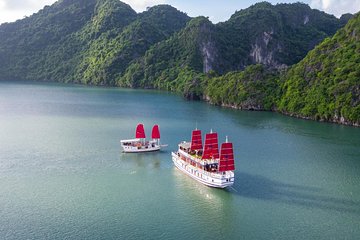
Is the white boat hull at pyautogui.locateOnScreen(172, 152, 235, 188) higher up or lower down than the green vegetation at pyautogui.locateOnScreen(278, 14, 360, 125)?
lower down

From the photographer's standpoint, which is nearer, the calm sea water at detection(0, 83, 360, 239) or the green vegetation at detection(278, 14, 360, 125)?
the calm sea water at detection(0, 83, 360, 239)

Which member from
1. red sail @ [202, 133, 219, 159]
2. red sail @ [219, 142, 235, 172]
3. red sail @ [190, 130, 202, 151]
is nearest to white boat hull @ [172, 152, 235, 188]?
red sail @ [219, 142, 235, 172]

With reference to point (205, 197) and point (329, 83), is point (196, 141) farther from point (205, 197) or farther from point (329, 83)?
point (329, 83)

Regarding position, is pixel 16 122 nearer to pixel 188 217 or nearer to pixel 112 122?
pixel 112 122

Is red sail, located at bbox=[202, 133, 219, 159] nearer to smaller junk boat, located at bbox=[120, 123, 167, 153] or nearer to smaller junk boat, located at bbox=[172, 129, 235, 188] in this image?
→ smaller junk boat, located at bbox=[172, 129, 235, 188]

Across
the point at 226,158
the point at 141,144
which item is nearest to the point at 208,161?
the point at 226,158

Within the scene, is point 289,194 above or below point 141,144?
below

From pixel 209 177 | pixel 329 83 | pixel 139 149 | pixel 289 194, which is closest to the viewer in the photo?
pixel 289 194

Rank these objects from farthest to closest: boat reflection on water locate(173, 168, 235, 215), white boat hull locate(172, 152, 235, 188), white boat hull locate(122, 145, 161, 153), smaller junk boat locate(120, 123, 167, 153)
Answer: smaller junk boat locate(120, 123, 167, 153), white boat hull locate(122, 145, 161, 153), white boat hull locate(172, 152, 235, 188), boat reflection on water locate(173, 168, 235, 215)

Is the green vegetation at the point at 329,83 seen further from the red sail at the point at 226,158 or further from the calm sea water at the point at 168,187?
the red sail at the point at 226,158
